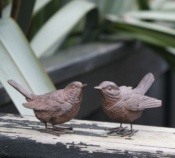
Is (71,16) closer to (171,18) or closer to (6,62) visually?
(171,18)

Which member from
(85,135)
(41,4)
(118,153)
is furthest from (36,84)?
(41,4)

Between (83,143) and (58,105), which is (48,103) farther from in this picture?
(83,143)

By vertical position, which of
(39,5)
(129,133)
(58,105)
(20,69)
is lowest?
(129,133)

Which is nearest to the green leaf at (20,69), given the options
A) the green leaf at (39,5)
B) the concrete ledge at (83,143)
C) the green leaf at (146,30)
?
the concrete ledge at (83,143)

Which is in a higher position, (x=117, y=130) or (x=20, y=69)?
(x=20, y=69)

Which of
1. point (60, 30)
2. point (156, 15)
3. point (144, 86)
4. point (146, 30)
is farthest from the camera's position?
point (156, 15)

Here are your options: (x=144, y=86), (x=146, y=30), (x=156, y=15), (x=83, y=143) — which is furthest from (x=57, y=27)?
(x=83, y=143)
